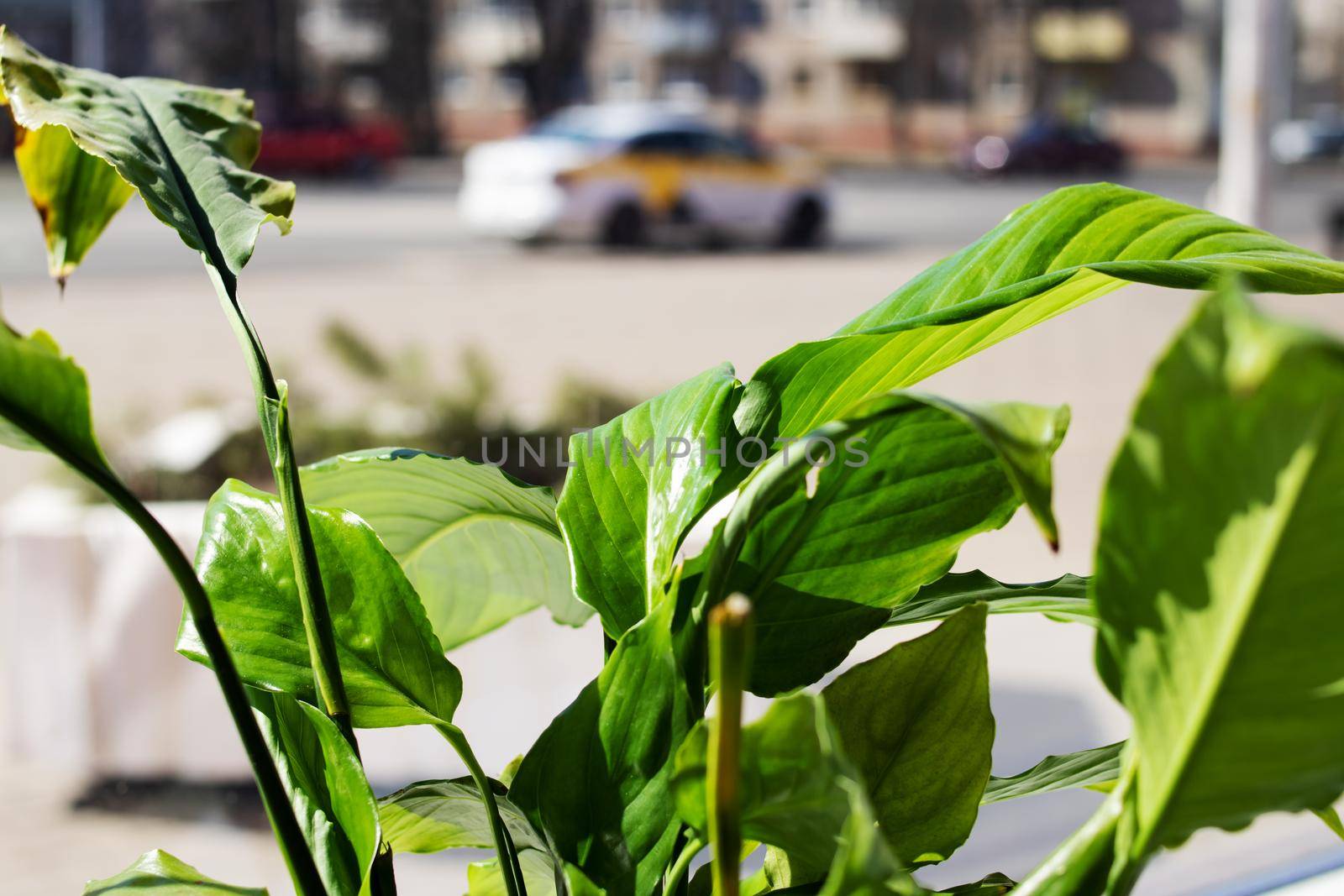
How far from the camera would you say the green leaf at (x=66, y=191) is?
0.65 metres

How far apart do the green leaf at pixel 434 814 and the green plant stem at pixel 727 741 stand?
16 cm

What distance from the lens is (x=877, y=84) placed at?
2378 centimetres

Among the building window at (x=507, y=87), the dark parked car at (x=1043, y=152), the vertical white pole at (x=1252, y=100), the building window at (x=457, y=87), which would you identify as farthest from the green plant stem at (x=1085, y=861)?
the building window at (x=457, y=87)

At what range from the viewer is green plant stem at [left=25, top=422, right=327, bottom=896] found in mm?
398

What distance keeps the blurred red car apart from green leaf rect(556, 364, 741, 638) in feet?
49.5

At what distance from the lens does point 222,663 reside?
41 centimetres

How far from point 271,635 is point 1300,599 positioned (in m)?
0.36

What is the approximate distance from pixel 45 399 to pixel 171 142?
27 centimetres

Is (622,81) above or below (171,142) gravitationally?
below

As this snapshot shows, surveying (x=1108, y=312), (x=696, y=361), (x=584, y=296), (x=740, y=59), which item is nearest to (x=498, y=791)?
(x=696, y=361)

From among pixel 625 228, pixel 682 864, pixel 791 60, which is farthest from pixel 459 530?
pixel 791 60

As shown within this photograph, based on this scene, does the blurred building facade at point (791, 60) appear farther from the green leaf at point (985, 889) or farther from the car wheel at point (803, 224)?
the green leaf at point (985, 889)

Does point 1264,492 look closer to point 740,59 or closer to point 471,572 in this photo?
point 471,572

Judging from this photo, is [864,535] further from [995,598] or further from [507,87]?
[507,87]
